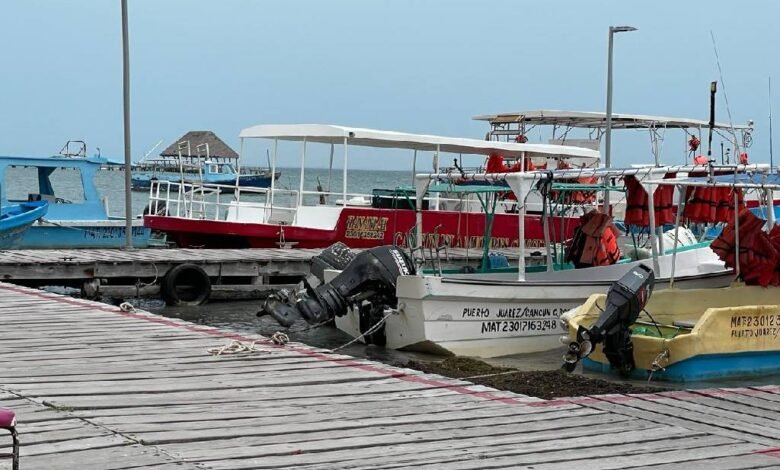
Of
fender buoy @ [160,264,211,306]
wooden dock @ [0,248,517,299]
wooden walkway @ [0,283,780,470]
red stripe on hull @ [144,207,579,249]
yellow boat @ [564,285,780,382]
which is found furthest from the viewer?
red stripe on hull @ [144,207,579,249]

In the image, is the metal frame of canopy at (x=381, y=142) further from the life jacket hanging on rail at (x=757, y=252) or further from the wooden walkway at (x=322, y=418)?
the wooden walkway at (x=322, y=418)

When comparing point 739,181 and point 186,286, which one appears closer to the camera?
point 739,181

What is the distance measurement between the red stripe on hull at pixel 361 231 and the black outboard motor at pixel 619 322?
9.60 metres

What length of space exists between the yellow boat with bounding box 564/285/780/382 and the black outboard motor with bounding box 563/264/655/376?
154 mm

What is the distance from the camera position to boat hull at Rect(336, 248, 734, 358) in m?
13.8

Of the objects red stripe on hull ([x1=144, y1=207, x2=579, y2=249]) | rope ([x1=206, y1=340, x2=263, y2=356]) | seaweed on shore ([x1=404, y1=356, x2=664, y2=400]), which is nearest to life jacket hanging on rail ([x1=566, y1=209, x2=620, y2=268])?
seaweed on shore ([x1=404, y1=356, x2=664, y2=400])

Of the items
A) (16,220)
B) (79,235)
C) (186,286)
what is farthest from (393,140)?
(79,235)

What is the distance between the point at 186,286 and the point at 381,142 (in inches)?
194

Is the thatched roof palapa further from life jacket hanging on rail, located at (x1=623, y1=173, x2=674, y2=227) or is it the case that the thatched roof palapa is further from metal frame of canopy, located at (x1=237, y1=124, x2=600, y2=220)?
life jacket hanging on rail, located at (x1=623, y1=173, x2=674, y2=227)

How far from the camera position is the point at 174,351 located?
9.00m

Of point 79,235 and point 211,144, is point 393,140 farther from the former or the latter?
point 211,144

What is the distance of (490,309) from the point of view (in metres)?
14.2

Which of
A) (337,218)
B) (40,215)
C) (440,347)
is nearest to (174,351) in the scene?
(440,347)

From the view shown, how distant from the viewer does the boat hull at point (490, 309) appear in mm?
13805
